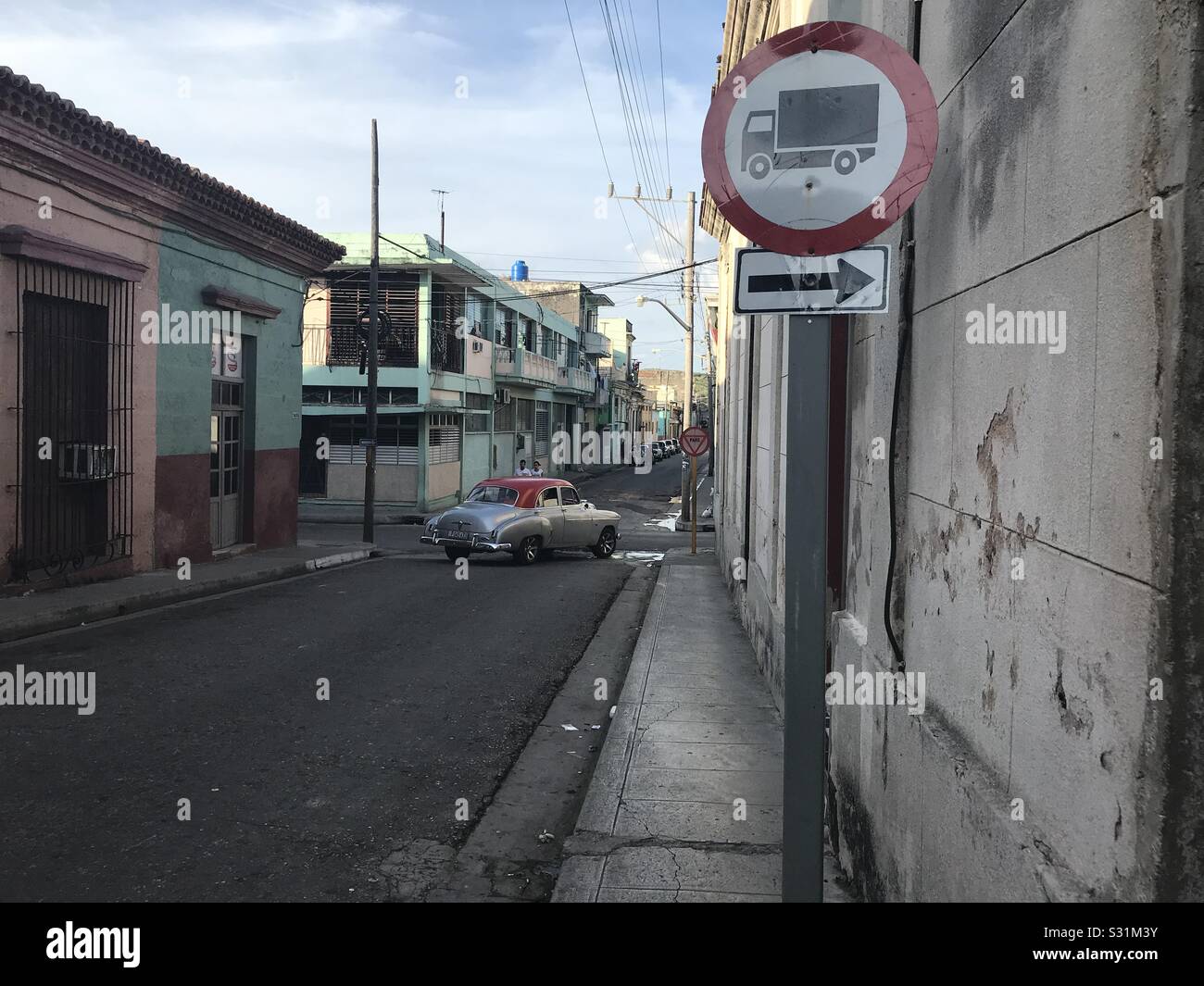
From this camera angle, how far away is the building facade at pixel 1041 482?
70.8 inches

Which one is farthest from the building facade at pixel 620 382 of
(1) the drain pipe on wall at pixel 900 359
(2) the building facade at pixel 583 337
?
(1) the drain pipe on wall at pixel 900 359

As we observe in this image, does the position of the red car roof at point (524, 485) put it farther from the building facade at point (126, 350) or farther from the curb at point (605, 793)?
the curb at point (605, 793)

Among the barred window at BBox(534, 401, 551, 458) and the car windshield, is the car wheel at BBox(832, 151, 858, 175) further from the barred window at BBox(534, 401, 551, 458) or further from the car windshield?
the barred window at BBox(534, 401, 551, 458)

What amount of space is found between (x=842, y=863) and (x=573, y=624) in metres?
6.75

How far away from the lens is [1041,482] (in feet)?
8.04

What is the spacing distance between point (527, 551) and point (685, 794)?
473 inches

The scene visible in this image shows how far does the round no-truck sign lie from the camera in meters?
2.66

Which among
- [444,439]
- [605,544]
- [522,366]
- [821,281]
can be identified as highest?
[522,366]

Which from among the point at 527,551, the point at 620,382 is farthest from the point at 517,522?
the point at 620,382

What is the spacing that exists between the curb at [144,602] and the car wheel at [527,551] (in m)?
3.22

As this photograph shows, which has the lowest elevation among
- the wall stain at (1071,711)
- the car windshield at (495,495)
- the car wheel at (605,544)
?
the car wheel at (605,544)

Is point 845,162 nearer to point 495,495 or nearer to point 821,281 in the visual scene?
→ point 821,281

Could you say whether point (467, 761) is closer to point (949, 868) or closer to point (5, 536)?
point (949, 868)
